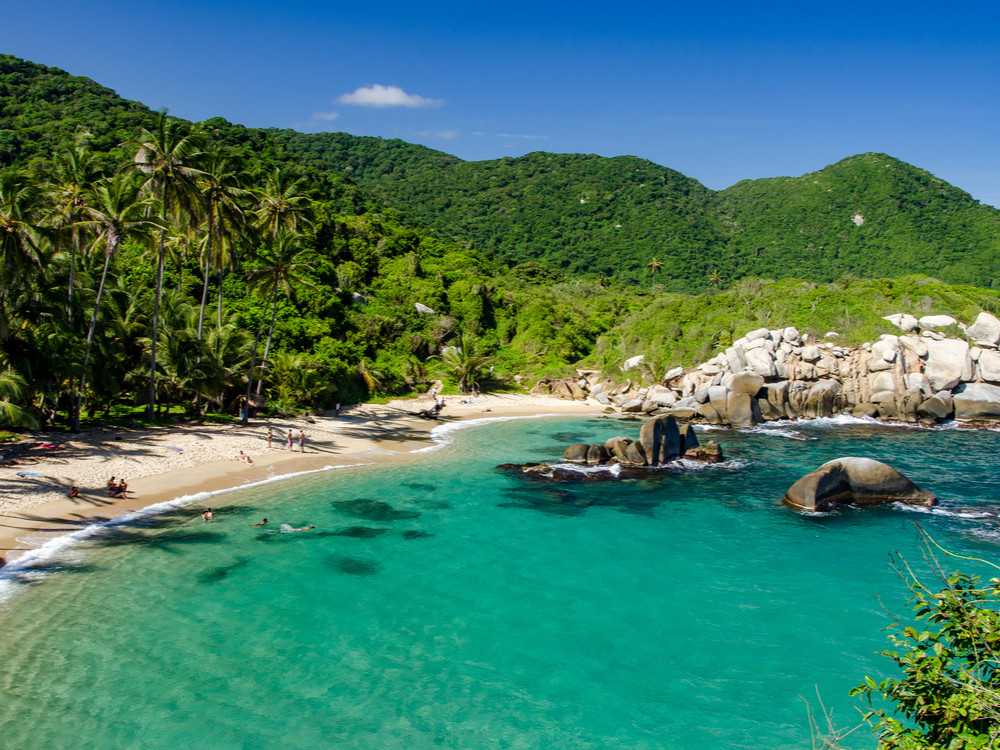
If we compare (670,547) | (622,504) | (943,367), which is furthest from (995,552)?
(943,367)

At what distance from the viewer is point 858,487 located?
24.2 m

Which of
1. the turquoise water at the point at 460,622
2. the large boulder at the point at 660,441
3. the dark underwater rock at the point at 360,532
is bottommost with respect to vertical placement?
the turquoise water at the point at 460,622

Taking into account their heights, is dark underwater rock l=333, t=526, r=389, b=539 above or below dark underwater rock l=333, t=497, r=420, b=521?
below

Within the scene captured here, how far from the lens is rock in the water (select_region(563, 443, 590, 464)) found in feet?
99.4

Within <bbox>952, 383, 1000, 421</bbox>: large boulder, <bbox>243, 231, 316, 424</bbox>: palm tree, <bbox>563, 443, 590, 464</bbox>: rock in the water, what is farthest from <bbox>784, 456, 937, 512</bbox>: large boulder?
<bbox>243, 231, 316, 424</bbox>: palm tree

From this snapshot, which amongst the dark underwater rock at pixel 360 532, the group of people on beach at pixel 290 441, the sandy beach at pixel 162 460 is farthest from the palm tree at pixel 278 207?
the dark underwater rock at pixel 360 532

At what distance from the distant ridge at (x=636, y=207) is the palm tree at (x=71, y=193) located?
137 feet

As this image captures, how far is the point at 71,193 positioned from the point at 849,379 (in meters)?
51.2

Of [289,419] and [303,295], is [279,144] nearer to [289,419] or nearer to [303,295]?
[303,295]

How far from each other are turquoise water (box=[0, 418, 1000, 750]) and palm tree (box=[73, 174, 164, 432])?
11.4 m

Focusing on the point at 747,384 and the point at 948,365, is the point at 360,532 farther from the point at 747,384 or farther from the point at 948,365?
the point at 948,365

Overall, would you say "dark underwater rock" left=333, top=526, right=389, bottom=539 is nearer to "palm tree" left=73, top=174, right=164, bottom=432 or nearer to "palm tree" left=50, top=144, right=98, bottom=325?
"palm tree" left=73, top=174, right=164, bottom=432

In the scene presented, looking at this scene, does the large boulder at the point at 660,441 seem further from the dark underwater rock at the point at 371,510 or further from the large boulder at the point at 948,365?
the large boulder at the point at 948,365

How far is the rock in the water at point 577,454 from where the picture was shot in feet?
99.4
